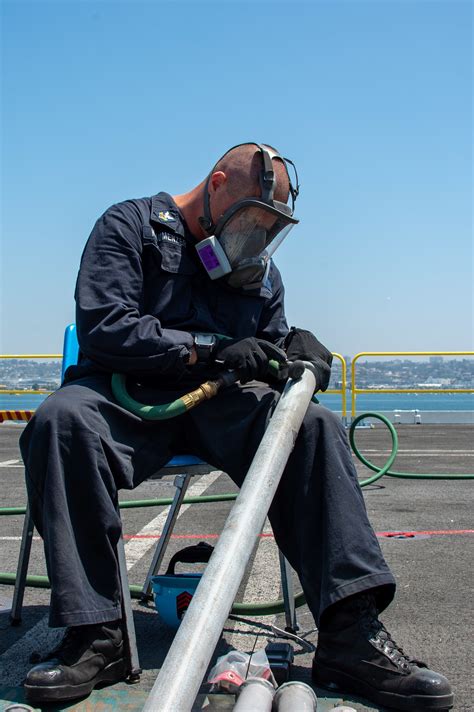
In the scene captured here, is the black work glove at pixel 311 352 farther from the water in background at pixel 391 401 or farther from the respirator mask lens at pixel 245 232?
the water in background at pixel 391 401

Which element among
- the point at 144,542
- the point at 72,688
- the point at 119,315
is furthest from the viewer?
the point at 144,542

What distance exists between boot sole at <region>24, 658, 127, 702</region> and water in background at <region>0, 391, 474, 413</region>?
486 inches

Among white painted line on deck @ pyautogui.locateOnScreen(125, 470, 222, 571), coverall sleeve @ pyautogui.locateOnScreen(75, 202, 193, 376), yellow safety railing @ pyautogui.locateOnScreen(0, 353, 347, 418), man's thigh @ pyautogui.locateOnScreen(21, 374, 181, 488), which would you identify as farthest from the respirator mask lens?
yellow safety railing @ pyautogui.locateOnScreen(0, 353, 347, 418)

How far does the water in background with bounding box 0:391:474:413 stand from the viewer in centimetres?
1485

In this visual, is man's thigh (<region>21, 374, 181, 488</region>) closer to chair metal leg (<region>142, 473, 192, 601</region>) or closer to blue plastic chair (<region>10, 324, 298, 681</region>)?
blue plastic chair (<region>10, 324, 298, 681</region>)

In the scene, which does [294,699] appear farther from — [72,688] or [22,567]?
[22,567]

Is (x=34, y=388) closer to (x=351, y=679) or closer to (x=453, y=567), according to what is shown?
(x=453, y=567)

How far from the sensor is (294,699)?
7.07 ft

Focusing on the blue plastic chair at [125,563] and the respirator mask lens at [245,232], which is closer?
the blue plastic chair at [125,563]

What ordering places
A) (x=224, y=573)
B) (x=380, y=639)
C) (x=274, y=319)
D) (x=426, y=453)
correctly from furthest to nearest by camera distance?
1. (x=426, y=453)
2. (x=274, y=319)
3. (x=380, y=639)
4. (x=224, y=573)

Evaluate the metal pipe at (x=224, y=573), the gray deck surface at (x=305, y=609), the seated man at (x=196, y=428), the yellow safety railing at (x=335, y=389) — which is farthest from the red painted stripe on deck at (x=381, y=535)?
the yellow safety railing at (x=335, y=389)

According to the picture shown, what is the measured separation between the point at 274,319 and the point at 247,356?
0.63m

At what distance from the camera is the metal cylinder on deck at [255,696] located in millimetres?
2092

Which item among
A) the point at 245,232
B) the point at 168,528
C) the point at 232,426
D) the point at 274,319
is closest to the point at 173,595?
the point at 168,528
